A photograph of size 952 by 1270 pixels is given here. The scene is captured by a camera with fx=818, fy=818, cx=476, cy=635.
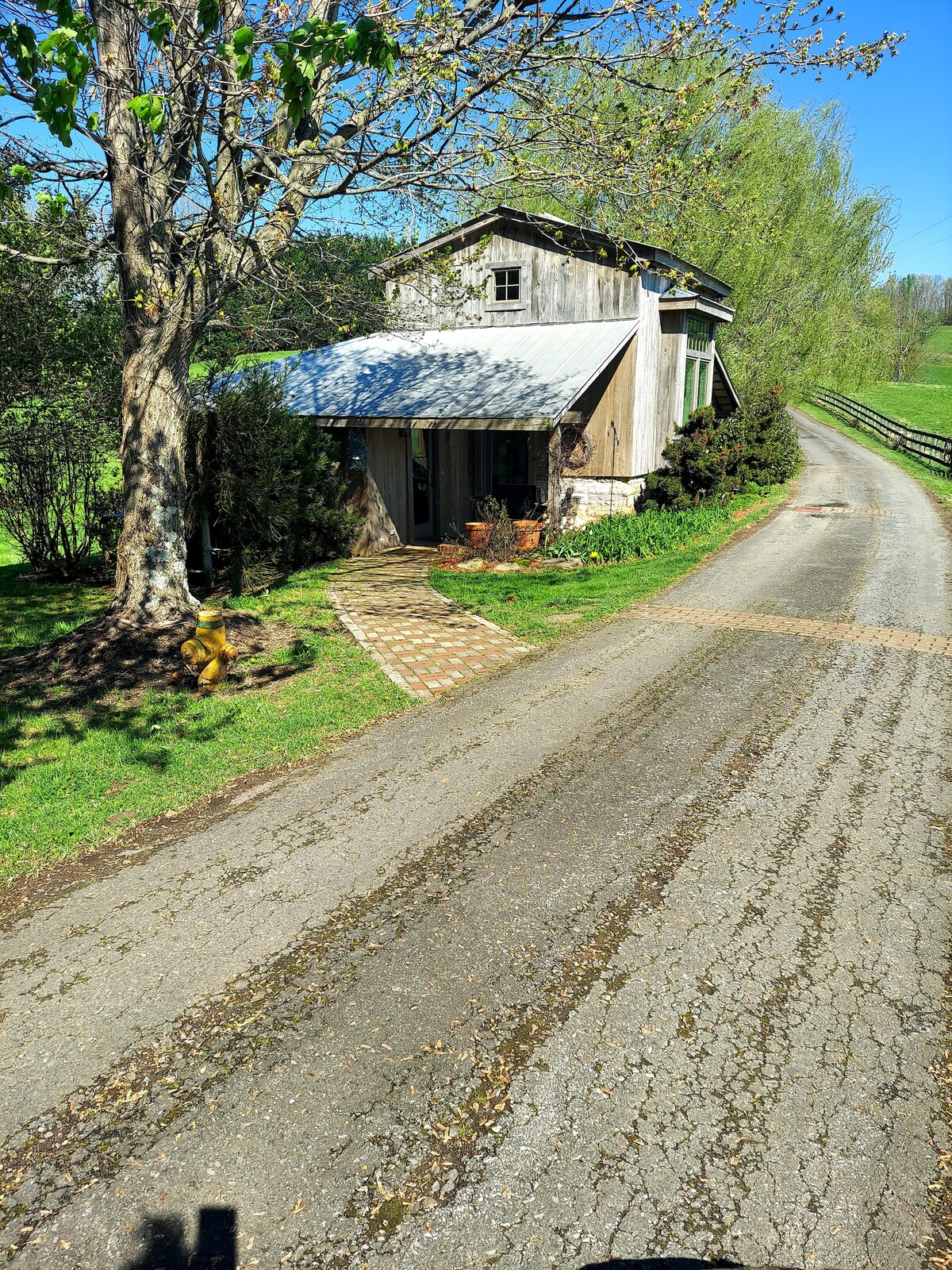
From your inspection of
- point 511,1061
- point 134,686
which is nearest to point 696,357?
point 134,686

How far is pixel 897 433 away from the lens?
3394 centimetres

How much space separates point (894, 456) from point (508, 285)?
19.6m

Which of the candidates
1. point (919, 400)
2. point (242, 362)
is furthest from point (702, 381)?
point (919, 400)

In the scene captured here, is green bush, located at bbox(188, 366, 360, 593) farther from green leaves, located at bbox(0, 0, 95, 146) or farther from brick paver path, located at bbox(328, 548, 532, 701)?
green leaves, located at bbox(0, 0, 95, 146)

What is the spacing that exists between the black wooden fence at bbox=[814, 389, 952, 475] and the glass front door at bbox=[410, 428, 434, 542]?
1708 cm

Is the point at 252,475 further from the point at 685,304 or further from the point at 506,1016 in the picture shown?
the point at 506,1016

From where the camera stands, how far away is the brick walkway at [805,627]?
31.2 ft

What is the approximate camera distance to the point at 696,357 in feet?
66.7

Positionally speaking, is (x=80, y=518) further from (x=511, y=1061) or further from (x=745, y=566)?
(x=511, y=1061)

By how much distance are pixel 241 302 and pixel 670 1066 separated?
15484mm

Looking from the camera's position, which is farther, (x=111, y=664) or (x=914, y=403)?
(x=914, y=403)

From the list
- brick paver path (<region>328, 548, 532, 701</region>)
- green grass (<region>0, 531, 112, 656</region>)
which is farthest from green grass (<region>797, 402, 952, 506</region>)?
green grass (<region>0, 531, 112, 656</region>)

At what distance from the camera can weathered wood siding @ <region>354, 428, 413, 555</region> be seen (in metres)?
16.4

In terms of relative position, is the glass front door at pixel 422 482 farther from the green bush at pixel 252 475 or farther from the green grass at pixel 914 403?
the green grass at pixel 914 403
